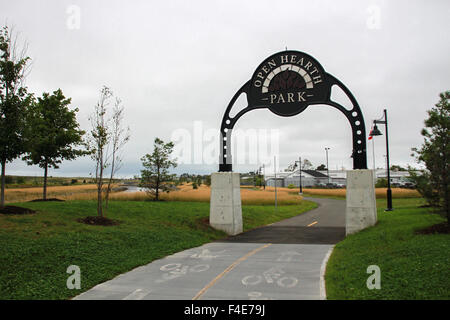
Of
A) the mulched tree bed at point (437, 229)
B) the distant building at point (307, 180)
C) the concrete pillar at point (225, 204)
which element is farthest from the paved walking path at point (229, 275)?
the distant building at point (307, 180)

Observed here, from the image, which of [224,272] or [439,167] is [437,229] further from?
[224,272]

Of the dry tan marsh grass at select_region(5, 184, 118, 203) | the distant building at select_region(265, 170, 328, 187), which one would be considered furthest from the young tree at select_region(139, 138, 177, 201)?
the distant building at select_region(265, 170, 328, 187)

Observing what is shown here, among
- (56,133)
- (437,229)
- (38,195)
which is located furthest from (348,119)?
(38,195)

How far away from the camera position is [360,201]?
13992 mm

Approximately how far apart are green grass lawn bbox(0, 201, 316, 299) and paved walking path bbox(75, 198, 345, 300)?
615 mm

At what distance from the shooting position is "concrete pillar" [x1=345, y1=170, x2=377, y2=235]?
544 inches

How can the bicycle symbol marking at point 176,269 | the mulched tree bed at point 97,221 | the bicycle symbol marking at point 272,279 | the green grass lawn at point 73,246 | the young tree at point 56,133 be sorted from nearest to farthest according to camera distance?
the green grass lawn at point 73,246
the bicycle symbol marking at point 272,279
the bicycle symbol marking at point 176,269
the mulched tree bed at point 97,221
the young tree at point 56,133

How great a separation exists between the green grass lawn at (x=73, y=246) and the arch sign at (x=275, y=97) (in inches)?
53.1

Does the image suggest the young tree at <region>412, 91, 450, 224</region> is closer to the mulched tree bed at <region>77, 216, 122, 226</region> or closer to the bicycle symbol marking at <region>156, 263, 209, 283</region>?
the bicycle symbol marking at <region>156, 263, 209, 283</region>

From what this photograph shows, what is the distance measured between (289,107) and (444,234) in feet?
28.8

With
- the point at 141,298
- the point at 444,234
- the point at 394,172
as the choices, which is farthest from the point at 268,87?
the point at 394,172

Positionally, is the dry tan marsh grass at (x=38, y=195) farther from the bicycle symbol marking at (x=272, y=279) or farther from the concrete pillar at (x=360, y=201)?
the bicycle symbol marking at (x=272, y=279)

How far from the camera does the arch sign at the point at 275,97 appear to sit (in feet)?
51.3

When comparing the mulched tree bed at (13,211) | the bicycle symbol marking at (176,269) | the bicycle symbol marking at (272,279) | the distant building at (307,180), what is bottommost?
the bicycle symbol marking at (176,269)
